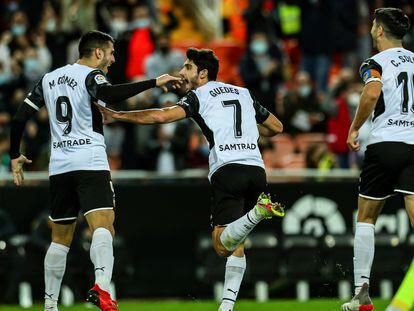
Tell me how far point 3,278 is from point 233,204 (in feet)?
21.7

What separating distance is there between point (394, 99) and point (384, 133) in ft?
1.12

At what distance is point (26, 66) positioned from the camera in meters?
→ 21.3

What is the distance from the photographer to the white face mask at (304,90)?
20109mm

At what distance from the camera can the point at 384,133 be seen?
1173 centimetres

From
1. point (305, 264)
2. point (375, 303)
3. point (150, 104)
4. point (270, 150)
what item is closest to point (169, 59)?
point (150, 104)

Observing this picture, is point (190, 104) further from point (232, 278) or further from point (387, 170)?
point (387, 170)

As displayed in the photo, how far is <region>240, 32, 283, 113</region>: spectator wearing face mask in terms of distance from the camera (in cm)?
2022

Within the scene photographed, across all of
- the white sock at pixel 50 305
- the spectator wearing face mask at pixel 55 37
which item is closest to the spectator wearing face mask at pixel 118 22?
the spectator wearing face mask at pixel 55 37

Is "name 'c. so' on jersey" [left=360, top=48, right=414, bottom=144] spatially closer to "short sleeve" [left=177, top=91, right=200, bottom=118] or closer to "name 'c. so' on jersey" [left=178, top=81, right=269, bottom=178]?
"name 'c. so' on jersey" [left=178, top=81, right=269, bottom=178]

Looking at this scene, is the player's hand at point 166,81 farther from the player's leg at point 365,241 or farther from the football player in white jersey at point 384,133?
the player's leg at point 365,241

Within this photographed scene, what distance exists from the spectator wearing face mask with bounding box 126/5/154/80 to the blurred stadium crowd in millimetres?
17

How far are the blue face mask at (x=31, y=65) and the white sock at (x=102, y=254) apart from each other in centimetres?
1007

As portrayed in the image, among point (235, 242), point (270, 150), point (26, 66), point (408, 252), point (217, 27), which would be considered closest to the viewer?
point (235, 242)

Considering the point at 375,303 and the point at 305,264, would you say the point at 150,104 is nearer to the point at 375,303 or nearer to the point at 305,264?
the point at 305,264
